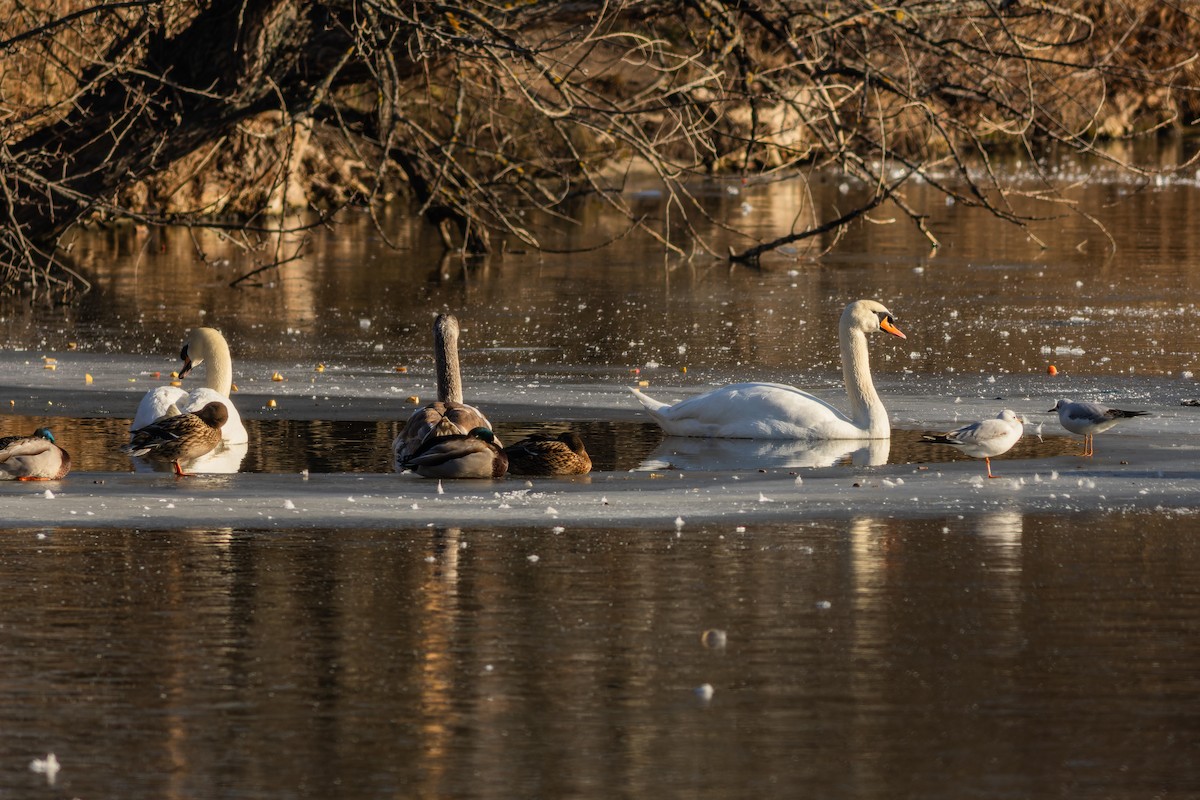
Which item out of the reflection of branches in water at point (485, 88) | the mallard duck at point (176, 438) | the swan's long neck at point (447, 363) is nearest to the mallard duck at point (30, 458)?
the mallard duck at point (176, 438)

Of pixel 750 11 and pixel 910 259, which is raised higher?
pixel 750 11

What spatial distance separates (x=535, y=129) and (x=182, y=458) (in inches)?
295

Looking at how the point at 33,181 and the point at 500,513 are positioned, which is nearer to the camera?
the point at 500,513

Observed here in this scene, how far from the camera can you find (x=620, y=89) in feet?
120

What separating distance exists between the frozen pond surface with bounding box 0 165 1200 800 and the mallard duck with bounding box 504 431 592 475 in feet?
0.48

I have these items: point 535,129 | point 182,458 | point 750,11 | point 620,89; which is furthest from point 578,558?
point 620,89

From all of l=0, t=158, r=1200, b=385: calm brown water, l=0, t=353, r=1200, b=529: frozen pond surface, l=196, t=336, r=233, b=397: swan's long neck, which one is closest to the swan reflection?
l=0, t=353, r=1200, b=529: frozen pond surface

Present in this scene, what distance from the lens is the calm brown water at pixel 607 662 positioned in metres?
5.15

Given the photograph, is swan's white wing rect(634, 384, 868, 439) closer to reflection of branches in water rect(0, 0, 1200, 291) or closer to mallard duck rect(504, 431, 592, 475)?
mallard duck rect(504, 431, 592, 475)

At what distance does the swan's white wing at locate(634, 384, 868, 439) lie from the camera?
36.0 ft

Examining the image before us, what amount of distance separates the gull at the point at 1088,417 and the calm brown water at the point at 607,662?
1.91 metres

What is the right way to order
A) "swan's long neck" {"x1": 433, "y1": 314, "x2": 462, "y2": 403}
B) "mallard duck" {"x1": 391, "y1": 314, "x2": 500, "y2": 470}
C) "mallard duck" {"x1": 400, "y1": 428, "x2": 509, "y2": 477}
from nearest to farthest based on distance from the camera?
"mallard duck" {"x1": 400, "y1": 428, "x2": 509, "y2": 477}
"mallard duck" {"x1": 391, "y1": 314, "x2": 500, "y2": 470}
"swan's long neck" {"x1": 433, "y1": 314, "x2": 462, "y2": 403}

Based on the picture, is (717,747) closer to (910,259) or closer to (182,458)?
(182,458)

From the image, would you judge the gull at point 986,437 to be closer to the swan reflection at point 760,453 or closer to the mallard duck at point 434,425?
the swan reflection at point 760,453
